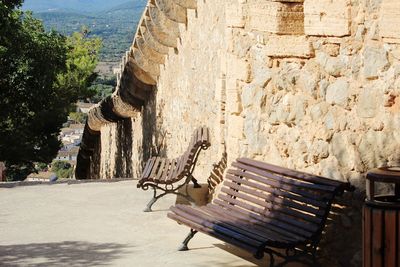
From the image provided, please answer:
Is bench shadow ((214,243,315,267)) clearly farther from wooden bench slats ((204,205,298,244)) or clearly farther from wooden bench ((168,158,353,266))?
wooden bench slats ((204,205,298,244))

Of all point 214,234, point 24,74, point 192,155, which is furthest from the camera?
point 24,74

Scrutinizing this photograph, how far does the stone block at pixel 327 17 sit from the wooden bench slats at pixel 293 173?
886 mm

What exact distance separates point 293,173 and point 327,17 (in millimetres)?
1010

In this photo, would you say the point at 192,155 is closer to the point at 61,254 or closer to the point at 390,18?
the point at 61,254

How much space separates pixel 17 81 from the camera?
678 inches

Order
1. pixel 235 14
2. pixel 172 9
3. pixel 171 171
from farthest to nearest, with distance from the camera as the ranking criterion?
pixel 172 9, pixel 171 171, pixel 235 14

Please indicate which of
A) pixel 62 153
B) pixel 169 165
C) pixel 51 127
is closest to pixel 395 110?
pixel 169 165

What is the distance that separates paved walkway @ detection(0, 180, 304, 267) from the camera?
503 centimetres

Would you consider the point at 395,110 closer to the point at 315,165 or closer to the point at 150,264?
the point at 315,165

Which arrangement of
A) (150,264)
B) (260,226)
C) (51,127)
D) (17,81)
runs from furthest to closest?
(51,127)
(17,81)
(150,264)
(260,226)

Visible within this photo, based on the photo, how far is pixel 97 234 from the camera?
595cm

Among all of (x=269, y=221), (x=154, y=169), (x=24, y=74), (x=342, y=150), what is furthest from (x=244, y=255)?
(x=24, y=74)

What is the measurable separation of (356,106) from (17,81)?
1397cm

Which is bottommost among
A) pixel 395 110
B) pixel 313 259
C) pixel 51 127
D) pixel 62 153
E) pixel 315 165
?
pixel 62 153
